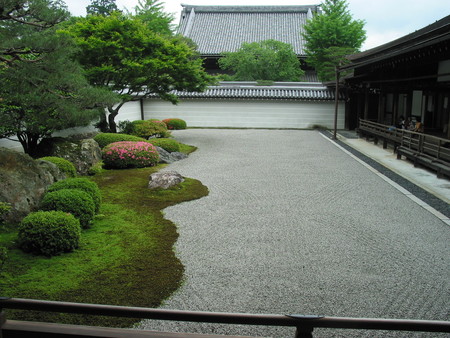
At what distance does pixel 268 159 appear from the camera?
14.1m

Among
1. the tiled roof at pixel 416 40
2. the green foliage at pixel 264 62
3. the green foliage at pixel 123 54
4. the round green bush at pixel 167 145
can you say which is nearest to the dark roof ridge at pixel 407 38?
the tiled roof at pixel 416 40

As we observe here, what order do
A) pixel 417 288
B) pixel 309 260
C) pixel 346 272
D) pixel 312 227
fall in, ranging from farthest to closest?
pixel 312 227 < pixel 309 260 < pixel 346 272 < pixel 417 288

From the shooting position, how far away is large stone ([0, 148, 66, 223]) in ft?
20.8

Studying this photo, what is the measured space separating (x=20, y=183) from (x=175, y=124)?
58.3ft

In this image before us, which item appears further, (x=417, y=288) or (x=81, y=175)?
(x=81, y=175)

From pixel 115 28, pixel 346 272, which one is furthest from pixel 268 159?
pixel 346 272

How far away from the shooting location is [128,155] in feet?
39.8

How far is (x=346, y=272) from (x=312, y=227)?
1.86 m

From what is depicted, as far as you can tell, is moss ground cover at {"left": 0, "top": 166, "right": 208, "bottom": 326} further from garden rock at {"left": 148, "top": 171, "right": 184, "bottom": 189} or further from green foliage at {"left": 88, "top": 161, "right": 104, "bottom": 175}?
green foliage at {"left": 88, "top": 161, "right": 104, "bottom": 175}

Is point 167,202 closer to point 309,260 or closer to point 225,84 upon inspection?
point 309,260

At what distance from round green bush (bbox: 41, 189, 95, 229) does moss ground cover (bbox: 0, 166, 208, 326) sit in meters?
0.26

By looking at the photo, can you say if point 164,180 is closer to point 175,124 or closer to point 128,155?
point 128,155

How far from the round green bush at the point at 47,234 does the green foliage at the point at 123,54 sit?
359 inches

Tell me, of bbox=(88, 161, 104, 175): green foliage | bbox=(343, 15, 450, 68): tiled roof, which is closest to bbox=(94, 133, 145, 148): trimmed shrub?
bbox=(88, 161, 104, 175): green foliage
